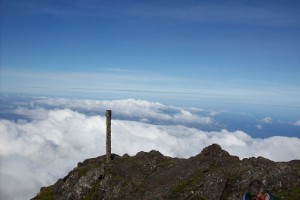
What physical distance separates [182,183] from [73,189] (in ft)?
63.2

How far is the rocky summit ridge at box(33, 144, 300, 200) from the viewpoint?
42531 millimetres

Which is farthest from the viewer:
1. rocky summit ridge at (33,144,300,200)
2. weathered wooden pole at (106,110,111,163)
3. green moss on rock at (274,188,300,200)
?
weathered wooden pole at (106,110,111,163)

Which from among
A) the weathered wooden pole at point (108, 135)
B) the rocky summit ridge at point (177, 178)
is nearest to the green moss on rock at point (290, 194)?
the rocky summit ridge at point (177, 178)

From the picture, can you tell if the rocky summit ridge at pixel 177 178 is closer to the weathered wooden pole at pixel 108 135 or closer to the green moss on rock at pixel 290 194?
the green moss on rock at pixel 290 194

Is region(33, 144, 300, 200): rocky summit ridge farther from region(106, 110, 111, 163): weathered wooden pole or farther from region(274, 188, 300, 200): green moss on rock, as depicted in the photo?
region(106, 110, 111, 163): weathered wooden pole

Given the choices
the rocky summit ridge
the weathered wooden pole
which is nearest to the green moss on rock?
the rocky summit ridge

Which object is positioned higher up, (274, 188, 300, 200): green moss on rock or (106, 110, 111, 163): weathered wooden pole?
(106, 110, 111, 163): weathered wooden pole

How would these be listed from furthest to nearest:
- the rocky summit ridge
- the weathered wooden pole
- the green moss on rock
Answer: the weathered wooden pole, the rocky summit ridge, the green moss on rock

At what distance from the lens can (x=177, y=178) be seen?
4772cm

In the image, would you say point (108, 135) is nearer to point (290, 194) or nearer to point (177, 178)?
point (177, 178)

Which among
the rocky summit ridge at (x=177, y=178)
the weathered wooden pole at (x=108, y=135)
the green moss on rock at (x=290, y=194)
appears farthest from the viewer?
the weathered wooden pole at (x=108, y=135)

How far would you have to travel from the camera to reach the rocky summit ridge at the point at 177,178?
42531mm

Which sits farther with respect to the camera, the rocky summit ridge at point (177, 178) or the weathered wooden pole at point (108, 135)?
the weathered wooden pole at point (108, 135)

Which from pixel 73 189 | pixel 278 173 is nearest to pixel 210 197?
pixel 278 173
